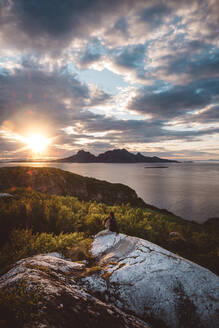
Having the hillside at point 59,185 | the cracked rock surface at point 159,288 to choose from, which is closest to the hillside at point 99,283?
the cracked rock surface at point 159,288

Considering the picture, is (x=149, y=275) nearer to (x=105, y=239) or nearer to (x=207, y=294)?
(x=207, y=294)

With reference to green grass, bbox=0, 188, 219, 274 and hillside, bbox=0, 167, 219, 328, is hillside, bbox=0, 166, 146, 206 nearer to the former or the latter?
green grass, bbox=0, 188, 219, 274

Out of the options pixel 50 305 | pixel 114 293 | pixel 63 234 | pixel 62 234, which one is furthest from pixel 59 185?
pixel 50 305

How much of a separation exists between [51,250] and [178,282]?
348 centimetres

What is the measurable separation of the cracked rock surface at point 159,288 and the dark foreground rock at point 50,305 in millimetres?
326

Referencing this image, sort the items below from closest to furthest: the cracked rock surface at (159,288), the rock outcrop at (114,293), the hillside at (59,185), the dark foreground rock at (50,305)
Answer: the dark foreground rock at (50,305)
the rock outcrop at (114,293)
the cracked rock surface at (159,288)
the hillside at (59,185)

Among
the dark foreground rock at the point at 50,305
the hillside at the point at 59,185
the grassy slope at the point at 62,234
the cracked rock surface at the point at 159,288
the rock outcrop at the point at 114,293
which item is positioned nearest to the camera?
the dark foreground rock at the point at 50,305

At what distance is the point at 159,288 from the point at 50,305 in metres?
2.22

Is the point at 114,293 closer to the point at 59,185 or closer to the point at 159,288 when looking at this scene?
the point at 159,288

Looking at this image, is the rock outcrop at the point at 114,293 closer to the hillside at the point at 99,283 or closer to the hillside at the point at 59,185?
the hillside at the point at 99,283

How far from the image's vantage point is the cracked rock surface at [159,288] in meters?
2.91

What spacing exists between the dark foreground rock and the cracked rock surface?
0.33 m

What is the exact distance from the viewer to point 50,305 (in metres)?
2.26

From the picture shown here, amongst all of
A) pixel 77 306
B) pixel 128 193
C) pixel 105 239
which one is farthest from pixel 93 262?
pixel 128 193
